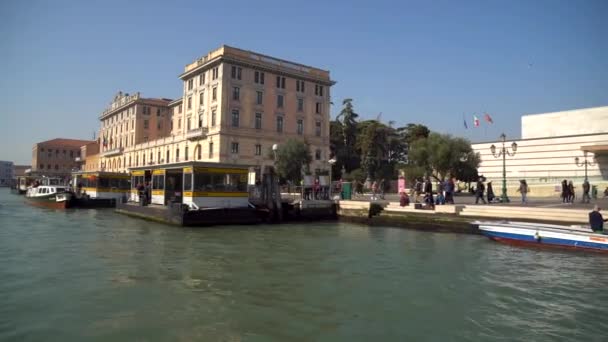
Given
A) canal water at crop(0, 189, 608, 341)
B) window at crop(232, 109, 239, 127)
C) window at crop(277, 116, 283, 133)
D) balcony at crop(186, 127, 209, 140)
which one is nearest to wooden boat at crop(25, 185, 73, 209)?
balcony at crop(186, 127, 209, 140)

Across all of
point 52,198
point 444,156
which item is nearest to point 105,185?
point 52,198

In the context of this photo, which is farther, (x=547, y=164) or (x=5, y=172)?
(x=5, y=172)

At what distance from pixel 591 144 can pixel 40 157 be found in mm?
114029

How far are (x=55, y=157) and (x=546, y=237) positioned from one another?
117884mm

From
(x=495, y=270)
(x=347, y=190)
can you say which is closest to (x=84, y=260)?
(x=495, y=270)

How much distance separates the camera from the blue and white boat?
14.2 meters

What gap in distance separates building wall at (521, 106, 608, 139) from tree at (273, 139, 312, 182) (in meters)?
26.8

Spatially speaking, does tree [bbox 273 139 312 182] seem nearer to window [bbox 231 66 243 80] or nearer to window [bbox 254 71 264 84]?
window [bbox 254 71 264 84]

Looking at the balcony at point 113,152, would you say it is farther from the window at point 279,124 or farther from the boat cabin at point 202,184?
the boat cabin at point 202,184

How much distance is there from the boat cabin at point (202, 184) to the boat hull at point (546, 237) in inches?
480

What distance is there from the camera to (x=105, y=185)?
35.8 m

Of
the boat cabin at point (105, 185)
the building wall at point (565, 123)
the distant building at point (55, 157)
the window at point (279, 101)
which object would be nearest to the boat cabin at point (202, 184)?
the boat cabin at point (105, 185)

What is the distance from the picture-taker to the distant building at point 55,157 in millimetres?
105500

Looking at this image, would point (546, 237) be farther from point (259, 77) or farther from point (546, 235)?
point (259, 77)
